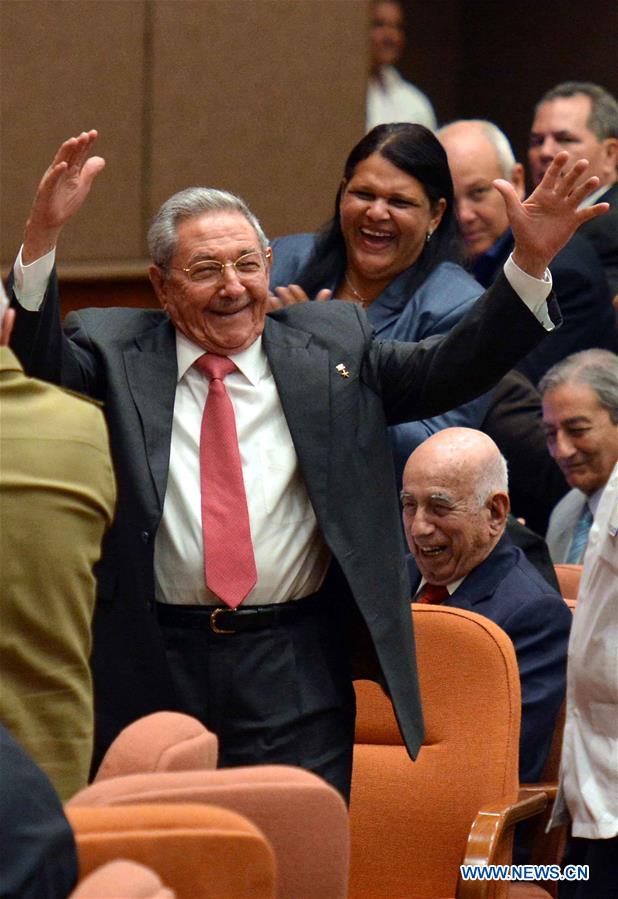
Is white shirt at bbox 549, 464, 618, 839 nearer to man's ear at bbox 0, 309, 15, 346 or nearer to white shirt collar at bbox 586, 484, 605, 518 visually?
white shirt collar at bbox 586, 484, 605, 518

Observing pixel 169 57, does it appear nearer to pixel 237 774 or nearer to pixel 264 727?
pixel 264 727

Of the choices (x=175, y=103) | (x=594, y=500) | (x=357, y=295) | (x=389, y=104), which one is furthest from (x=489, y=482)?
(x=389, y=104)

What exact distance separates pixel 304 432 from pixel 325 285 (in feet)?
3.31

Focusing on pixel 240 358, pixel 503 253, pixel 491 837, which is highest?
pixel 240 358

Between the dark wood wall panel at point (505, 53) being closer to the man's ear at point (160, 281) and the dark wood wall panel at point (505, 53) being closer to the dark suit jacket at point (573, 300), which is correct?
the dark suit jacket at point (573, 300)

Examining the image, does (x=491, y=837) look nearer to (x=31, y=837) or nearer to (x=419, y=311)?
(x=419, y=311)

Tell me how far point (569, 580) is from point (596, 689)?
800 mm

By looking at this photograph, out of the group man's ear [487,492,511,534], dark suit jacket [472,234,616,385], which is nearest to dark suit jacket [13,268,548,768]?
man's ear [487,492,511,534]

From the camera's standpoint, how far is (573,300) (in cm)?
421

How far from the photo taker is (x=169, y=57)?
16.1 feet

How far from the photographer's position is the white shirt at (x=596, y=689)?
2.70 metres

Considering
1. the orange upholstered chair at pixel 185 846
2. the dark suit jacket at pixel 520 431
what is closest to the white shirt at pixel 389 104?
the dark suit jacket at pixel 520 431

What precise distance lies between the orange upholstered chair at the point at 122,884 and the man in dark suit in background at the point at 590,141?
318cm

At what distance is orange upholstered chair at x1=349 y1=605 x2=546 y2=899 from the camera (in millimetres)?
2891
